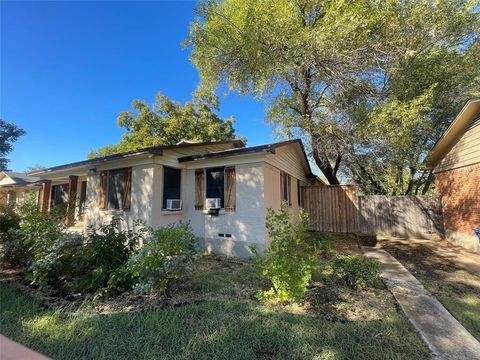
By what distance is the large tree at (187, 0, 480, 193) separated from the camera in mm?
8289

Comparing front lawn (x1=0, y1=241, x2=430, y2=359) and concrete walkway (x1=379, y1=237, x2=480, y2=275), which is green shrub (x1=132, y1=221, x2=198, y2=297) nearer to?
front lawn (x1=0, y1=241, x2=430, y2=359)

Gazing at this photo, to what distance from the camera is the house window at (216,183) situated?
759cm

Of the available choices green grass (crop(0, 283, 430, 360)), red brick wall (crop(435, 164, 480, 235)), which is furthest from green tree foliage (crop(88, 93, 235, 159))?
green grass (crop(0, 283, 430, 360))

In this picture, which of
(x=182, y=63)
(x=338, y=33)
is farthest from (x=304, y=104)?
(x=182, y=63)

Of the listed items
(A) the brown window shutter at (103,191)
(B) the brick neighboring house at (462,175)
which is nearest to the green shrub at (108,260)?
(A) the brown window shutter at (103,191)

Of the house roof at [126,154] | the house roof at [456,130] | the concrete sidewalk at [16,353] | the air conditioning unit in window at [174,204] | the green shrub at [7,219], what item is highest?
the house roof at [456,130]

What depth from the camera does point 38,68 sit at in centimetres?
773

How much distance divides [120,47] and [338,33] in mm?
8347

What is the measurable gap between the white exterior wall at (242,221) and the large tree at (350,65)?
16.1ft

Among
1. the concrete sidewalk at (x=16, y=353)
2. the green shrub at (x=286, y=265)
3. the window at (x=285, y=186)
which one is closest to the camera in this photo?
the concrete sidewalk at (x=16, y=353)

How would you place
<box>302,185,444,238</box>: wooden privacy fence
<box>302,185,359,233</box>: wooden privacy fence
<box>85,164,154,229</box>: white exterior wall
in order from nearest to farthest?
<box>85,164,154,229</box>: white exterior wall < <box>302,185,444,238</box>: wooden privacy fence < <box>302,185,359,233</box>: wooden privacy fence

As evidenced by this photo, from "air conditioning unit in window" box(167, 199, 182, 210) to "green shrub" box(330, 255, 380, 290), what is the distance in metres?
5.23

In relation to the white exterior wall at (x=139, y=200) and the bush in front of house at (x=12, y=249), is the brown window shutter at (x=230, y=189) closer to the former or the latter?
the white exterior wall at (x=139, y=200)

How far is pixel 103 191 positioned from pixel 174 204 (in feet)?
9.70
